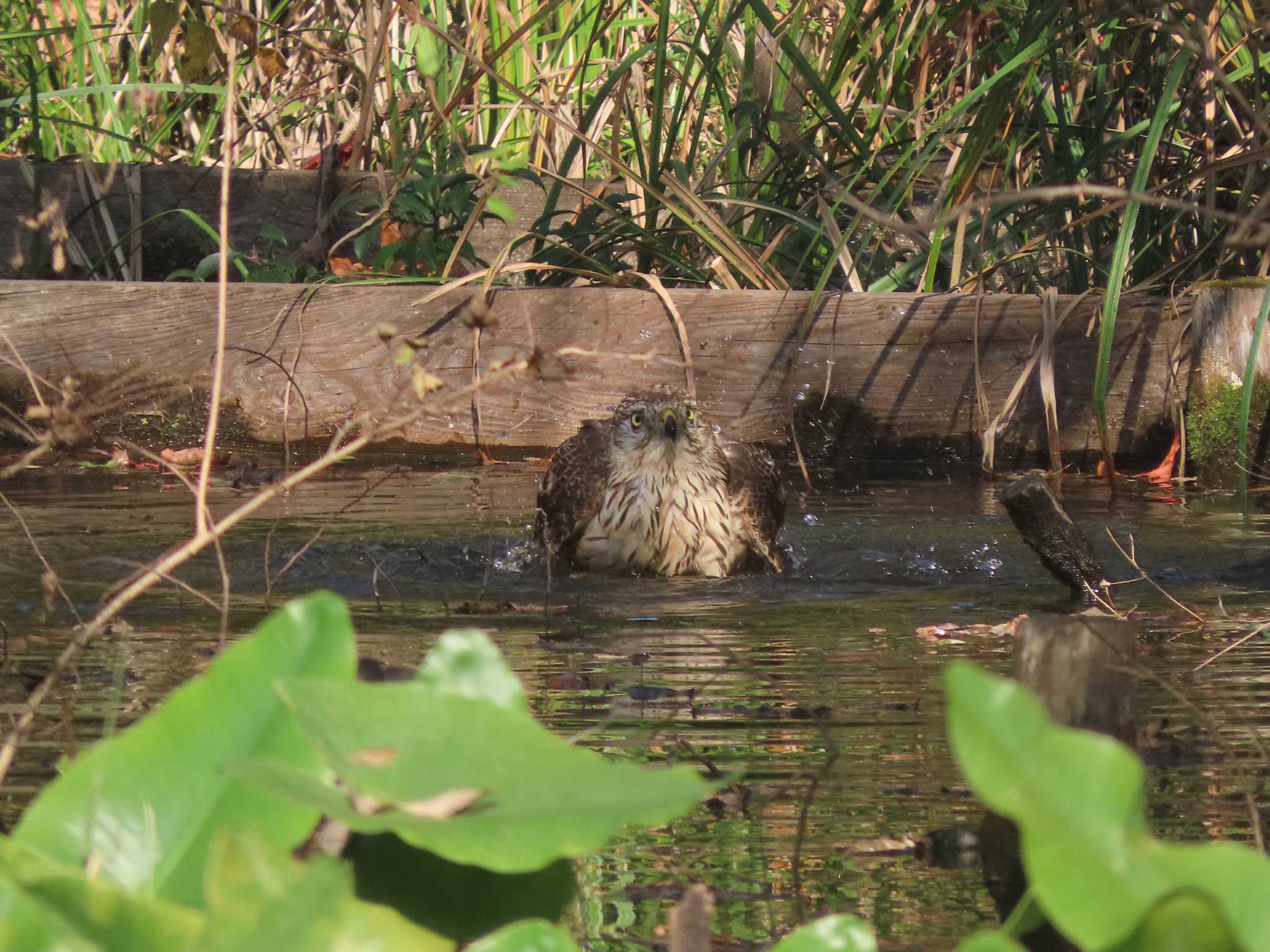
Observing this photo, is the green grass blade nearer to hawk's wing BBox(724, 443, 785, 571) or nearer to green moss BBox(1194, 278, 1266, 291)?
green moss BBox(1194, 278, 1266, 291)

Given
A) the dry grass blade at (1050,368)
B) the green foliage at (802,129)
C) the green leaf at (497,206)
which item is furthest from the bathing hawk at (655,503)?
the green leaf at (497,206)

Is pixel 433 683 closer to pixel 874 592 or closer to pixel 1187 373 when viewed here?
pixel 874 592

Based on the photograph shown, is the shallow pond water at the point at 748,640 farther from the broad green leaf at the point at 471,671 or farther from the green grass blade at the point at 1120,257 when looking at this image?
the green grass blade at the point at 1120,257

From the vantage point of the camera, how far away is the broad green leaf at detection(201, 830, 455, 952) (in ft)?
3.50

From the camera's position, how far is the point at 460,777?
49.1 inches

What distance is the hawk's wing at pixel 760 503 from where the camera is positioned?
532cm

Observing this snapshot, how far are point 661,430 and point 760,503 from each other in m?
0.42

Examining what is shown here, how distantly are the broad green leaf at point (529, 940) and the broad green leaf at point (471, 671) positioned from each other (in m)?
0.25

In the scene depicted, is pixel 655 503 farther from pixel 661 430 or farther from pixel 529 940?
pixel 529 940

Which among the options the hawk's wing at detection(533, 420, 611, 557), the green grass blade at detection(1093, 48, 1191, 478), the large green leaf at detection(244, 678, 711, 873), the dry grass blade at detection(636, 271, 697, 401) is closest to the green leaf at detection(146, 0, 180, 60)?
the hawk's wing at detection(533, 420, 611, 557)

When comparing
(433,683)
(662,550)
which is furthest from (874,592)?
(433,683)

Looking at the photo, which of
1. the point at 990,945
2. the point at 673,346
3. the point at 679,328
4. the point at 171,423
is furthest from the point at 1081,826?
the point at 171,423

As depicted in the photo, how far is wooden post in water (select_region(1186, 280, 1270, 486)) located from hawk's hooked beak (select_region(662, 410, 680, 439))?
2104 mm

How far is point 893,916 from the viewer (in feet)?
6.12
